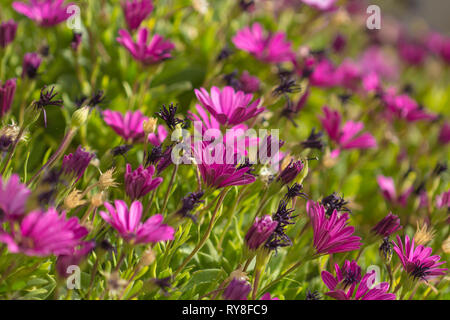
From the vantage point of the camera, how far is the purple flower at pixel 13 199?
1.76 ft

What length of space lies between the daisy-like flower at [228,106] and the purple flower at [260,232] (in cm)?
17

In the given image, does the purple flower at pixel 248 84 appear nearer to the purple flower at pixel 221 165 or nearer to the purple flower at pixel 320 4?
the purple flower at pixel 221 165

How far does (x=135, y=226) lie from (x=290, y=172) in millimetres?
308

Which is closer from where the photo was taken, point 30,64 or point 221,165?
point 221,165

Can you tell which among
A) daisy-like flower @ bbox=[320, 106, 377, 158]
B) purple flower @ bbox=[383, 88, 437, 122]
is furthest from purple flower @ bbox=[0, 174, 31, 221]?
purple flower @ bbox=[383, 88, 437, 122]

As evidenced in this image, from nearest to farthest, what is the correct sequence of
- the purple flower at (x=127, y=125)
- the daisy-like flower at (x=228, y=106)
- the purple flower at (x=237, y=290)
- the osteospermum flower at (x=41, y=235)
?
the osteospermum flower at (x=41, y=235) → the purple flower at (x=237, y=290) → the daisy-like flower at (x=228, y=106) → the purple flower at (x=127, y=125)

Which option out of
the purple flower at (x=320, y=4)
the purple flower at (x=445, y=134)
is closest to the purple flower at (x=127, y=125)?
the purple flower at (x=320, y=4)

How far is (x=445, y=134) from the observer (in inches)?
59.6

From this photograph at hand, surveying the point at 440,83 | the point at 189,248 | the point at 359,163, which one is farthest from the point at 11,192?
the point at 440,83

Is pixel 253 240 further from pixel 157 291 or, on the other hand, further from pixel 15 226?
pixel 15 226

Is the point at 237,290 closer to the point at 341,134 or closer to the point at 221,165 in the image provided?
the point at 221,165

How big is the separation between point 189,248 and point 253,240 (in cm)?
20

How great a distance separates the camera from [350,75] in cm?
157

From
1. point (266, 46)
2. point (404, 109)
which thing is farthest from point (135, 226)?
point (404, 109)
